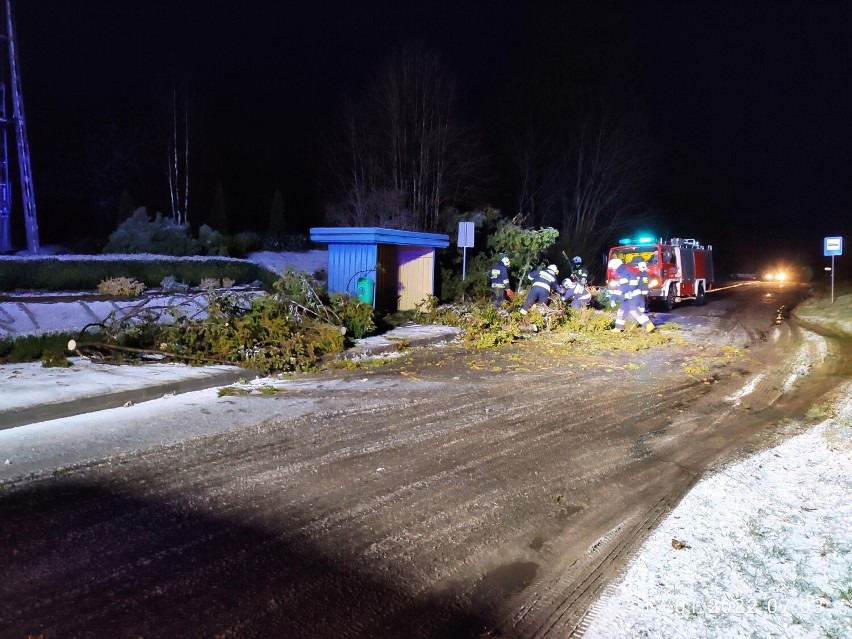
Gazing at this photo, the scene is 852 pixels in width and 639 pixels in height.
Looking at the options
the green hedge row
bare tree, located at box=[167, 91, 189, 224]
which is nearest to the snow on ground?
the green hedge row

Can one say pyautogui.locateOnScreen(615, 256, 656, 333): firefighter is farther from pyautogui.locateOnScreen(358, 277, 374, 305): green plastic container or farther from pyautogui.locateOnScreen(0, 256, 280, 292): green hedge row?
pyautogui.locateOnScreen(0, 256, 280, 292): green hedge row

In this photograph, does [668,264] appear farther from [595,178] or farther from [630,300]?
[595,178]

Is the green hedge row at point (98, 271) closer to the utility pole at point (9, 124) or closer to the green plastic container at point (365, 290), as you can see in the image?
the green plastic container at point (365, 290)

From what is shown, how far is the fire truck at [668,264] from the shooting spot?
74.4 feet

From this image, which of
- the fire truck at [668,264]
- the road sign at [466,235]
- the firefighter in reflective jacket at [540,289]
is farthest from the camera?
the fire truck at [668,264]

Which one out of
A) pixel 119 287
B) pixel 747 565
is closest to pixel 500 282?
pixel 119 287

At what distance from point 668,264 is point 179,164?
21960 mm

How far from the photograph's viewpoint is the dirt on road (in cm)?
354

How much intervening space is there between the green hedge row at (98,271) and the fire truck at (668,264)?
12.4 meters

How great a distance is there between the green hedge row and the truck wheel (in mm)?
13223

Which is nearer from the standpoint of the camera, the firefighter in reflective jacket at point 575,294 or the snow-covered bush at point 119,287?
the snow-covered bush at point 119,287

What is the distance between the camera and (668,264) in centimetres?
2309


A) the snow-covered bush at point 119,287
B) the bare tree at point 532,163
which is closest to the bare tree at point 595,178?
the bare tree at point 532,163

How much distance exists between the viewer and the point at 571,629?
344cm
